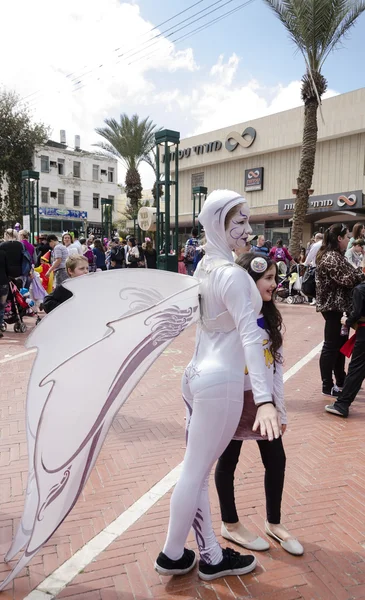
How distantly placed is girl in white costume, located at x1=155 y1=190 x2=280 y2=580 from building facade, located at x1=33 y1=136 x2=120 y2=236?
43.5 metres

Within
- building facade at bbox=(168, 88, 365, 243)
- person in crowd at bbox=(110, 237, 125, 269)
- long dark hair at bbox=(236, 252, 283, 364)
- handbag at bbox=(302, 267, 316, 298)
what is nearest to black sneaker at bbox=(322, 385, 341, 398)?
handbag at bbox=(302, 267, 316, 298)

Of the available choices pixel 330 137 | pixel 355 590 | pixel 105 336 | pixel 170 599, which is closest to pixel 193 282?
pixel 105 336

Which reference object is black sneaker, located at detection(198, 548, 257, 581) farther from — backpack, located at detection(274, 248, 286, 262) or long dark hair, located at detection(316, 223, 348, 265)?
backpack, located at detection(274, 248, 286, 262)

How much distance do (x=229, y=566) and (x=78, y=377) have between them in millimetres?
1295

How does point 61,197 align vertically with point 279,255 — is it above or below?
above

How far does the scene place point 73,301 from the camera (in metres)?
2.07

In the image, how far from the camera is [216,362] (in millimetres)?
2107

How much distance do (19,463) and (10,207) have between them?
99.1ft

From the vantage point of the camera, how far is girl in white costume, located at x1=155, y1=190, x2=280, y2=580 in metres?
1.99

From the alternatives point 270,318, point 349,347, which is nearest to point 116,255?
point 349,347

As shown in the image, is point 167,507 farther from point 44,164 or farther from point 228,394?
point 44,164

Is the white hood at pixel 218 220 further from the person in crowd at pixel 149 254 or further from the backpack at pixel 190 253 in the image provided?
the backpack at pixel 190 253

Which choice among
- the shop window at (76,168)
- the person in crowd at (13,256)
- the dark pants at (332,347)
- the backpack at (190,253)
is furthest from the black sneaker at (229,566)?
the shop window at (76,168)

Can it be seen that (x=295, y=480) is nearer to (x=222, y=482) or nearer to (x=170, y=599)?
(x=222, y=482)
